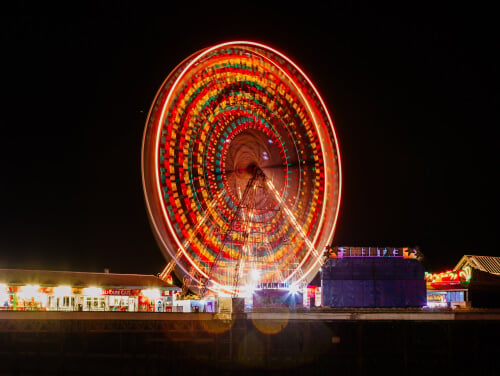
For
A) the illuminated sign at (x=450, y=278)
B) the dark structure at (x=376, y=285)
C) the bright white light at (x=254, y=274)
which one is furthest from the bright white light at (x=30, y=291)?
the illuminated sign at (x=450, y=278)

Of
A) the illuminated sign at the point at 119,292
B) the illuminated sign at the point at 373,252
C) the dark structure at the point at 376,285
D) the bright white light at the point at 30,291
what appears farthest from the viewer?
the illuminated sign at the point at 119,292

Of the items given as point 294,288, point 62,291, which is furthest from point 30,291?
point 294,288

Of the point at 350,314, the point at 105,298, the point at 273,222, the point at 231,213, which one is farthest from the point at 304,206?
the point at 105,298

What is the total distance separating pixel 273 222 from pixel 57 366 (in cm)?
1404

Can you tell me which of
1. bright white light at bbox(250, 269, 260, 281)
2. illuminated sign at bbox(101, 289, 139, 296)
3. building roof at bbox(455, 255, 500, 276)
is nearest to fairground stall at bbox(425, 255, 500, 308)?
building roof at bbox(455, 255, 500, 276)

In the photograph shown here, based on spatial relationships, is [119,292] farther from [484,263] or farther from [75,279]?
[484,263]

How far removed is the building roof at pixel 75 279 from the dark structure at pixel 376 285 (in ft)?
33.6

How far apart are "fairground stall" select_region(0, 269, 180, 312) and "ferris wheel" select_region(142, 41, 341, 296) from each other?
2325mm

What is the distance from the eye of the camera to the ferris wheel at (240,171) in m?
34.8

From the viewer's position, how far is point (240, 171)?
3925cm

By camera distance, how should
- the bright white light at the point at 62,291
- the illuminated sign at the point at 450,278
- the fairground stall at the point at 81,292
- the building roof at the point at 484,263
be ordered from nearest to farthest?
the fairground stall at the point at 81,292 → the bright white light at the point at 62,291 → the illuminated sign at the point at 450,278 → the building roof at the point at 484,263

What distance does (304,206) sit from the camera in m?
40.3

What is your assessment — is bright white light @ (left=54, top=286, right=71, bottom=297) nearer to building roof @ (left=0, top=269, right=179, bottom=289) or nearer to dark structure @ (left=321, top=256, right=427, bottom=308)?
building roof @ (left=0, top=269, right=179, bottom=289)

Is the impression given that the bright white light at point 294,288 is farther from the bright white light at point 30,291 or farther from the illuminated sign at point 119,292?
the bright white light at point 30,291
